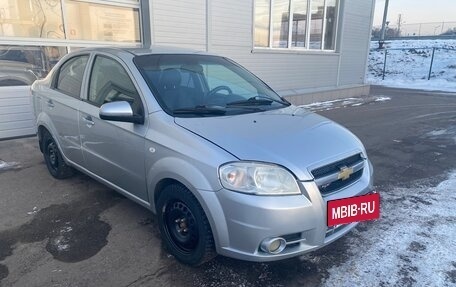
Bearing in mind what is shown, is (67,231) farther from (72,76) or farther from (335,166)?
(335,166)

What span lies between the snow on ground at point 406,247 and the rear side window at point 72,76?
3.09 m

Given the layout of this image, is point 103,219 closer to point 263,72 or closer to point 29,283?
point 29,283

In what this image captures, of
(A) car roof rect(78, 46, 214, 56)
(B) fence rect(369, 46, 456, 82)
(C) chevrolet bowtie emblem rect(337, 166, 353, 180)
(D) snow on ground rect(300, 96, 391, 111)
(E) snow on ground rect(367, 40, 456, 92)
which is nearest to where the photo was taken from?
(C) chevrolet bowtie emblem rect(337, 166, 353, 180)

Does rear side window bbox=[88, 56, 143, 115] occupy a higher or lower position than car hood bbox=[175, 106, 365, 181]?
higher

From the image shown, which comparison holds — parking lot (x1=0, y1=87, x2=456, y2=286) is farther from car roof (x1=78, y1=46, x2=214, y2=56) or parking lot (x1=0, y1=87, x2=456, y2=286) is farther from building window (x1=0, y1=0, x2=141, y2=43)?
building window (x1=0, y1=0, x2=141, y2=43)

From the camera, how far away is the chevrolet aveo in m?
2.26

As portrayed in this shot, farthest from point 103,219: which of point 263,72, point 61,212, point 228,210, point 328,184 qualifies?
point 263,72

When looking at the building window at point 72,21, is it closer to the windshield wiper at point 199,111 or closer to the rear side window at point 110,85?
the rear side window at point 110,85

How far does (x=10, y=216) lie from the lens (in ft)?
11.6

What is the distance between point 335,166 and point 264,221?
0.72 m

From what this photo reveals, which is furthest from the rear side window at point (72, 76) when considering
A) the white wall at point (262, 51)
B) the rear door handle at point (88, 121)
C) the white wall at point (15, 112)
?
the white wall at point (262, 51)

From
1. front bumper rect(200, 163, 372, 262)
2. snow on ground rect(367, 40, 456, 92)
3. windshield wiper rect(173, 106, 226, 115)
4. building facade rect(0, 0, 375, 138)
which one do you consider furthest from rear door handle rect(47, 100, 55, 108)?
snow on ground rect(367, 40, 456, 92)

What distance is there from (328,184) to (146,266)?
1.53 metres

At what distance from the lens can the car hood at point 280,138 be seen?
2.34 m
